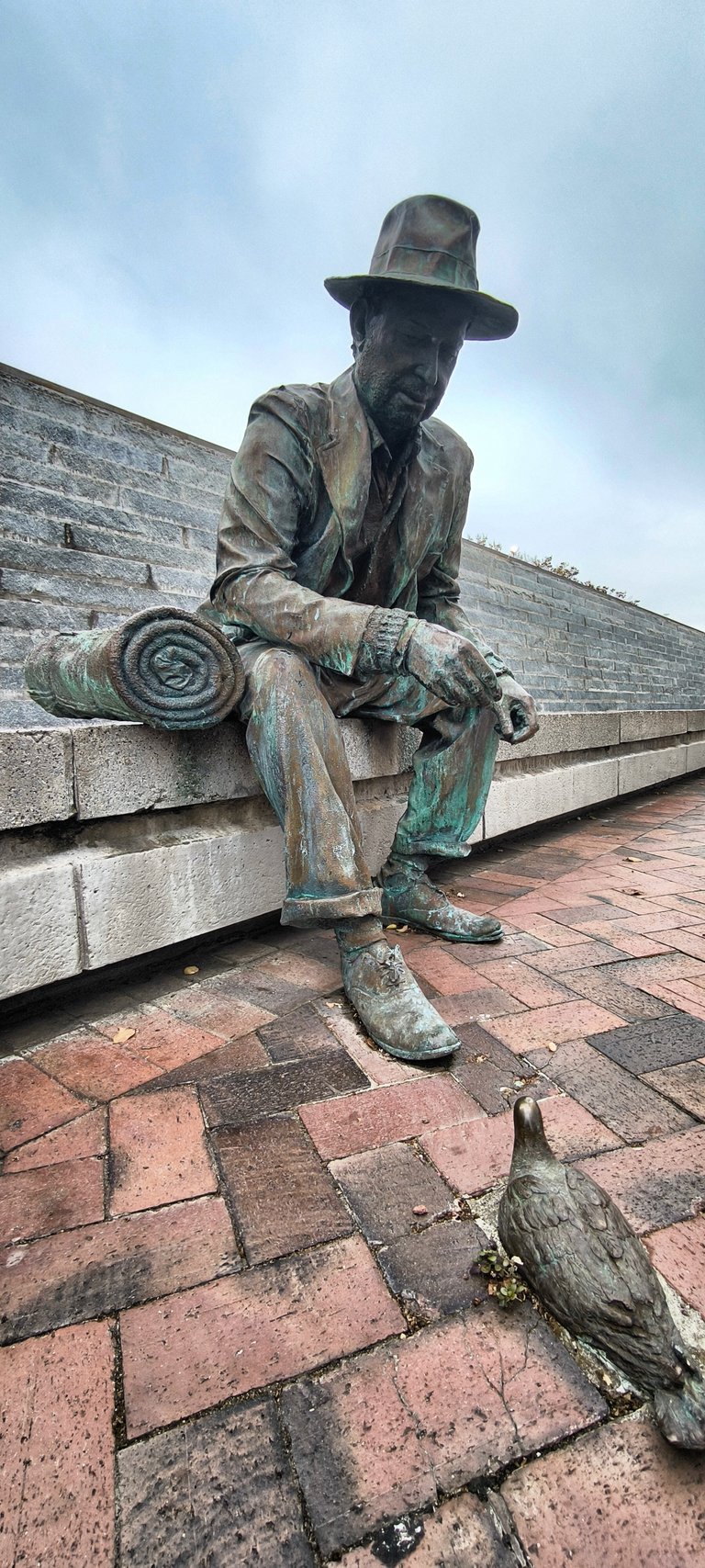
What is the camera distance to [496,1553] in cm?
58

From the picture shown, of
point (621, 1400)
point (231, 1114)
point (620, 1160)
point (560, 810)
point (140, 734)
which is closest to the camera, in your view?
point (621, 1400)

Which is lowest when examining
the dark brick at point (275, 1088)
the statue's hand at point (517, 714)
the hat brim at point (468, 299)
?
the dark brick at point (275, 1088)

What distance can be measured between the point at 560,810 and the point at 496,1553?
11.7 feet

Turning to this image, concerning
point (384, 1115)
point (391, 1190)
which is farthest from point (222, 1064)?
point (391, 1190)

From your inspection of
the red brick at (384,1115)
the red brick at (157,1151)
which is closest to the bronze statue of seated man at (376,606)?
the red brick at (384,1115)

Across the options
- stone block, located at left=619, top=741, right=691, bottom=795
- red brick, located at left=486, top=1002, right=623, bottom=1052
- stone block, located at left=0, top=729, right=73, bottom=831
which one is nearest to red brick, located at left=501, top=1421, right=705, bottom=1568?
red brick, located at left=486, top=1002, right=623, bottom=1052

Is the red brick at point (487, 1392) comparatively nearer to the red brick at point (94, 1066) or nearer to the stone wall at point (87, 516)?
the red brick at point (94, 1066)

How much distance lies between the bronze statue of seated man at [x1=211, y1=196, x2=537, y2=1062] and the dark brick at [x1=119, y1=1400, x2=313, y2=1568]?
739 millimetres

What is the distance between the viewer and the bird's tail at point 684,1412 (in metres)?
0.64

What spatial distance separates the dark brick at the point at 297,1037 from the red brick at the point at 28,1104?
39cm

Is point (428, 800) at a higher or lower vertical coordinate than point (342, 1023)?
higher

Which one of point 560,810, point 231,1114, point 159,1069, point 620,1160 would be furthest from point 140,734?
point 560,810

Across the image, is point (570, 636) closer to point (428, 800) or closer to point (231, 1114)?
point (428, 800)

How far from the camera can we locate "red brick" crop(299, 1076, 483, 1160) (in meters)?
1.13
